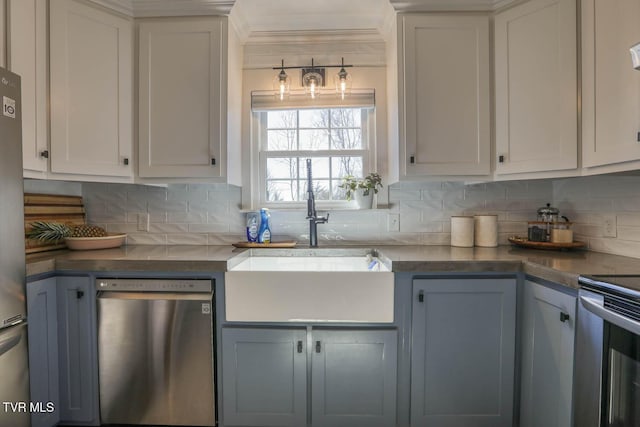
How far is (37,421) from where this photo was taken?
5.06 feet

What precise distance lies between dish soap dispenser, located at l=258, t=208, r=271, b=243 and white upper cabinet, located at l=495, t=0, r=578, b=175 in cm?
146

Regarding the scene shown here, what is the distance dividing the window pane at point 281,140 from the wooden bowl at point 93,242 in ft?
3.87

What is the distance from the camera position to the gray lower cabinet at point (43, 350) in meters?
1.50

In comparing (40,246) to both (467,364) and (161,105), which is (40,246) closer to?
(161,105)

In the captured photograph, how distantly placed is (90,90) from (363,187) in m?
1.71

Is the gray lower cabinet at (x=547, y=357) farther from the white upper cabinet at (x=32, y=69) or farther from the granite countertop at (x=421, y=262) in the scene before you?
the white upper cabinet at (x=32, y=69)

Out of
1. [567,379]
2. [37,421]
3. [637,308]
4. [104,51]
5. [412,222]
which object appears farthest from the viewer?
[412,222]

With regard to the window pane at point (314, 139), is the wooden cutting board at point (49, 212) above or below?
below

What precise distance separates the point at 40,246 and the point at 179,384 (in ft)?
3.79

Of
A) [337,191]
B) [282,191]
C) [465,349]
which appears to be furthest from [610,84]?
[282,191]

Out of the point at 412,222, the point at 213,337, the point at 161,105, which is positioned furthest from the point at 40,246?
the point at 412,222

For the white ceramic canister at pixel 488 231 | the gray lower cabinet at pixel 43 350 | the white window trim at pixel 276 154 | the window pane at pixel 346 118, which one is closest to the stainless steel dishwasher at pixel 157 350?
the gray lower cabinet at pixel 43 350

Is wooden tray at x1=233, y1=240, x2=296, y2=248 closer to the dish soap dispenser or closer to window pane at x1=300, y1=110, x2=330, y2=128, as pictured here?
the dish soap dispenser

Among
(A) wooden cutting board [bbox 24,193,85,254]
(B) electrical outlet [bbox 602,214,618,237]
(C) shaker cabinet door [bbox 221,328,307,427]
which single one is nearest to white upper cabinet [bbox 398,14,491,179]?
(B) electrical outlet [bbox 602,214,618,237]
